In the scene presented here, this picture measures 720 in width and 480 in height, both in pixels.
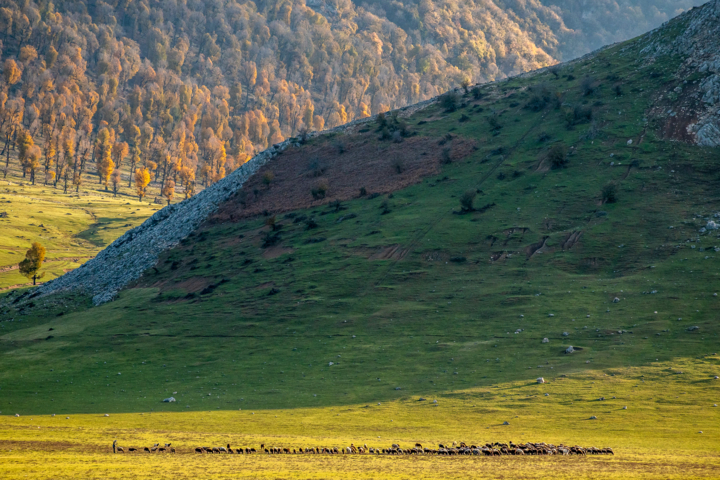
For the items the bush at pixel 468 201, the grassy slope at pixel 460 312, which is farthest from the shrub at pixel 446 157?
the bush at pixel 468 201

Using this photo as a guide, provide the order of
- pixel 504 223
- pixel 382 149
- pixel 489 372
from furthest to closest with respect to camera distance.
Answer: pixel 382 149, pixel 504 223, pixel 489 372

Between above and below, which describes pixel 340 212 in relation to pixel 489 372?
above

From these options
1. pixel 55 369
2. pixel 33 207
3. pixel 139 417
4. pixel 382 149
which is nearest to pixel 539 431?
pixel 139 417

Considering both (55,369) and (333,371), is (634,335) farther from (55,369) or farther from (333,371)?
(55,369)

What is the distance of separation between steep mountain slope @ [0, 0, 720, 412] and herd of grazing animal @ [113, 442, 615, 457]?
35.9ft

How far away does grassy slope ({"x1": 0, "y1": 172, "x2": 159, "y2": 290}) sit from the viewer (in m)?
136

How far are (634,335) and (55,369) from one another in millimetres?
45205

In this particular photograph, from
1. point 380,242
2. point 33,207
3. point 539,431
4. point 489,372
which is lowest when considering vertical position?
point 539,431

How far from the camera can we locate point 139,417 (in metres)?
33.9

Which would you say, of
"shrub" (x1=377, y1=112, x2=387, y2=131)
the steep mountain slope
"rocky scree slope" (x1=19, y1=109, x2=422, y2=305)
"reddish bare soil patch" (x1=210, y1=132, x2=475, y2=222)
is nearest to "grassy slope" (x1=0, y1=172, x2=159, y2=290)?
"rocky scree slope" (x1=19, y1=109, x2=422, y2=305)

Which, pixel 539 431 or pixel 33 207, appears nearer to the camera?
pixel 539 431

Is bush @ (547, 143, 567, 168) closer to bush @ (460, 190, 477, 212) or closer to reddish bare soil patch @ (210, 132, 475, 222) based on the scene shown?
bush @ (460, 190, 477, 212)

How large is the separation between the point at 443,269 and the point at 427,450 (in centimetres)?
3908

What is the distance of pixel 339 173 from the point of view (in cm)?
9475
